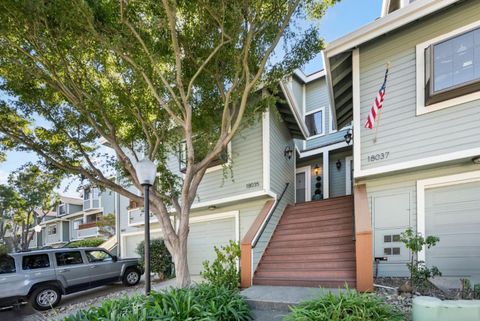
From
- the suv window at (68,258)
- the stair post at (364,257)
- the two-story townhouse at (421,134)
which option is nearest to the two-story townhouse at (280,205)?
the stair post at (364,257)

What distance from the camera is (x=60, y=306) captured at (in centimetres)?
741

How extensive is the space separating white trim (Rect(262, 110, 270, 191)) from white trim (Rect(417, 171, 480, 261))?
148 inches

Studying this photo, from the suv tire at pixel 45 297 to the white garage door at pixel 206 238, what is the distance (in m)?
4.09

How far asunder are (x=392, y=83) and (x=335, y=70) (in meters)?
1.69

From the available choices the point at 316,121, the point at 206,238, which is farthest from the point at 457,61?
the point at 206,238

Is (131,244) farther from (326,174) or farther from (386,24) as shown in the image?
(386,24)

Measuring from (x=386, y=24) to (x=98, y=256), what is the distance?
10.8 m

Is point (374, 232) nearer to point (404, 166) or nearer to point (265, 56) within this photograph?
point (404, 166)

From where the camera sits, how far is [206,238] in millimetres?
9516

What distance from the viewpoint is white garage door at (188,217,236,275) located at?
9065 mm

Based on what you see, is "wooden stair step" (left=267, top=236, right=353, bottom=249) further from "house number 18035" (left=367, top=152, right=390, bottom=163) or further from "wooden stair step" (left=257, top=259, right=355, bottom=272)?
"house number 18035" (left=367, top=152, right=390, bottom=163)

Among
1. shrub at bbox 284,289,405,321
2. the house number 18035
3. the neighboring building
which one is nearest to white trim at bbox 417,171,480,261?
the house number 18035

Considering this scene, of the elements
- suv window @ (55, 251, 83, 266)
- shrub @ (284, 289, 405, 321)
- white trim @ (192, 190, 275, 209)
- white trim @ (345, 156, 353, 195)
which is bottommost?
suv window @ (55, 251, 83, 266)

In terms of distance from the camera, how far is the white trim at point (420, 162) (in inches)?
209
